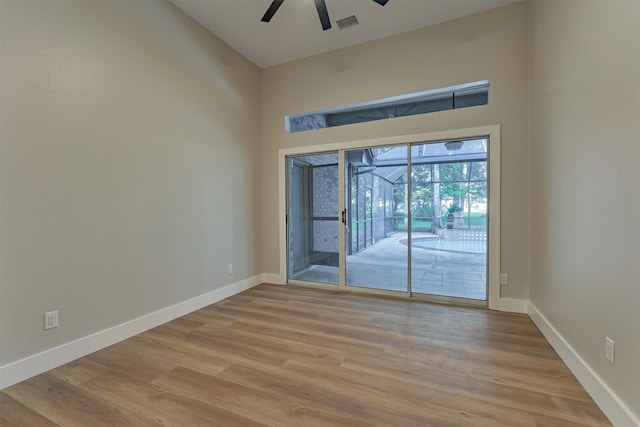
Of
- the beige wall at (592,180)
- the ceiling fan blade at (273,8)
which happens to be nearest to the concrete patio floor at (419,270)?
the beige wall at (592,180)

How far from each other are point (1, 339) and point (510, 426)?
10.2ft

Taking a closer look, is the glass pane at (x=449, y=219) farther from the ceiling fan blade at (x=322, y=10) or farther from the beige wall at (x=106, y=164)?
the beige wall at (x=106, y=164)

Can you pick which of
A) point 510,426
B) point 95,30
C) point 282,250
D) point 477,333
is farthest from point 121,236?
point 477,333

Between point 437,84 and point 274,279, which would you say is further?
point 274,279

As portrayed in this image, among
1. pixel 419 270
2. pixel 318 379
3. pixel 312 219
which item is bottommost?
Answer: pixel 318 379

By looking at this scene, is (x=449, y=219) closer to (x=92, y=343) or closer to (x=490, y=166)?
(x=490, y=166)

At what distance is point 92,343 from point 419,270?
11.4 ft

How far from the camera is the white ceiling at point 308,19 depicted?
296 centimetres

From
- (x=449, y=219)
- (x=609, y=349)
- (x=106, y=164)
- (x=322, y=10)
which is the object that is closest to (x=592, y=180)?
(x=609, y=349)

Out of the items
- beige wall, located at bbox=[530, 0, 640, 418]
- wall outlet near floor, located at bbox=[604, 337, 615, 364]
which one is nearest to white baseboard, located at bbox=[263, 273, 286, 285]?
beige wall, located at bbox=[530, 0, 640, 418]

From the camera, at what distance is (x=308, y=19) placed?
3.19 meters

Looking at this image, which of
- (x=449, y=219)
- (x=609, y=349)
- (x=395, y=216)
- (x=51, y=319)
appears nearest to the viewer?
(x=609, y=349)

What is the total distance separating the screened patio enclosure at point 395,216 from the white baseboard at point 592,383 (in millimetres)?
1066

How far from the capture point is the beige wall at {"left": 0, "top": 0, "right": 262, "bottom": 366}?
188 centimetres
